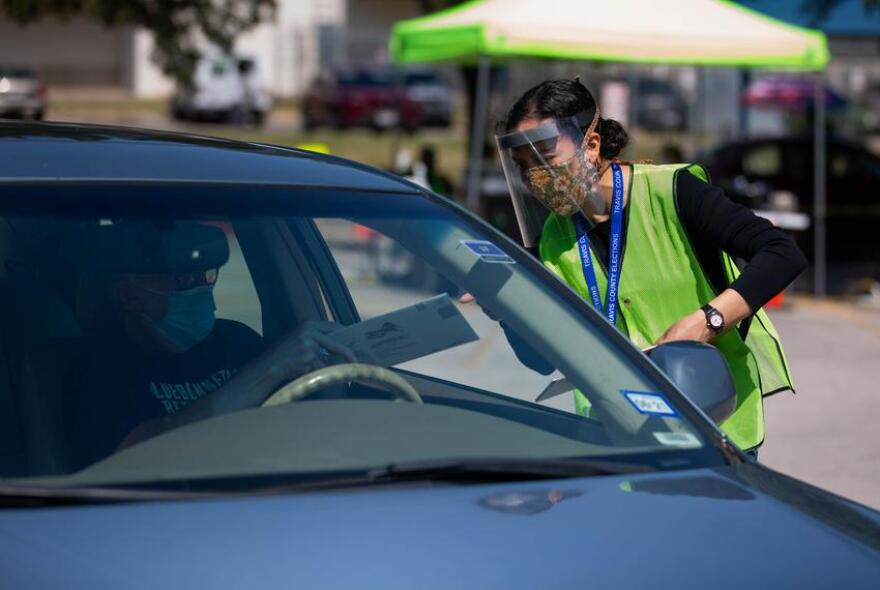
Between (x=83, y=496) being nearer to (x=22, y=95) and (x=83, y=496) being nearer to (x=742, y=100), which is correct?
(x=742, y=100)

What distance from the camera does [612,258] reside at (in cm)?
362

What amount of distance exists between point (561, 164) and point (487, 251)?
21.0 inches

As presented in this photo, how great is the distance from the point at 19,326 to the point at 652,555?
130 cm

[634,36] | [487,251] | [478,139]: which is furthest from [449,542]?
[478,139]

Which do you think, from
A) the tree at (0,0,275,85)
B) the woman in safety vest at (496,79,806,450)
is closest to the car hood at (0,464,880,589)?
the woman in safety vest at (496,79,806,450)

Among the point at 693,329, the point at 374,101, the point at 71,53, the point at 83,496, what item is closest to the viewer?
the point at 83,496

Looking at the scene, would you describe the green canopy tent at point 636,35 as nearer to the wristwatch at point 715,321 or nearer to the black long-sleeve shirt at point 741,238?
the black long-sleeve shirt at point 741,238

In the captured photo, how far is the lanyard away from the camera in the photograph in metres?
3.61

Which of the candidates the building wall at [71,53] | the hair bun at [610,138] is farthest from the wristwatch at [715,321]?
the building wall at [71,53]

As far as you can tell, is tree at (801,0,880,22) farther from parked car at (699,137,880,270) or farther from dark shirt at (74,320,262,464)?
dark shirt at (74,320,262,464)

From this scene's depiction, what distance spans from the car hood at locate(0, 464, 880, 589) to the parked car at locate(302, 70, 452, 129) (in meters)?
32.7

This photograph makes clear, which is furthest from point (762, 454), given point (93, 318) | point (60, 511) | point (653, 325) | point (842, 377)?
point (60, 511)

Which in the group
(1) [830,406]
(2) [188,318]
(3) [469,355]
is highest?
(2) [188,318]

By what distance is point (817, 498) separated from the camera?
2.72 meters
